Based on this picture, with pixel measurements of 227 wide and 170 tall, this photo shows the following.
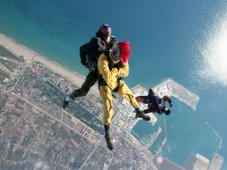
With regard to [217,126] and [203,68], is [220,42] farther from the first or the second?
[217,126]

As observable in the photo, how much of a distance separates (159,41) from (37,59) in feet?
126

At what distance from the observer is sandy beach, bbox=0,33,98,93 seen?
6944cm

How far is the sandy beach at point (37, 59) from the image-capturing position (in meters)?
69.4

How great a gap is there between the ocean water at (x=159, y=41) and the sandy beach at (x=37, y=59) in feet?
3.85

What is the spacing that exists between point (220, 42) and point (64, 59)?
66.5 meters

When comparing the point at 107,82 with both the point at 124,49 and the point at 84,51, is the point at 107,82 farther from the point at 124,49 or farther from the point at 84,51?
the point at 84,51

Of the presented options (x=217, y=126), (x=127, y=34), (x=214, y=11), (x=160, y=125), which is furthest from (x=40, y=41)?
(x=214, y=11)

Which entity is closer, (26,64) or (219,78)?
(26,64)

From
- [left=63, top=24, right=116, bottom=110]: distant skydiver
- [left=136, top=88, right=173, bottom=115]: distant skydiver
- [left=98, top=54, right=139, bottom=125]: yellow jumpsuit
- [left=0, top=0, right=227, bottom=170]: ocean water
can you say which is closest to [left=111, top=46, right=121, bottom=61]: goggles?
[left=98, top=54, right=139, bottom=125]: yellow jumpsuit

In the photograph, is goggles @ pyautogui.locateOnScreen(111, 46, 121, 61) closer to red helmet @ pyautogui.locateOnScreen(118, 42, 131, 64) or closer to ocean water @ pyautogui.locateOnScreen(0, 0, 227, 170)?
red helmet @ pyautogui.locateOnScreen(118, 42, 131, 64)

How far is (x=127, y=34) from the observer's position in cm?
8775

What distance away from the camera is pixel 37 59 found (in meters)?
70.6

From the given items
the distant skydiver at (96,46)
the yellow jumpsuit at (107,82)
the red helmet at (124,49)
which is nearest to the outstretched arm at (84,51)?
the distant skydiver at (96,46)

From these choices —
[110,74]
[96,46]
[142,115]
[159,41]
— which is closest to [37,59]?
[159,41]
